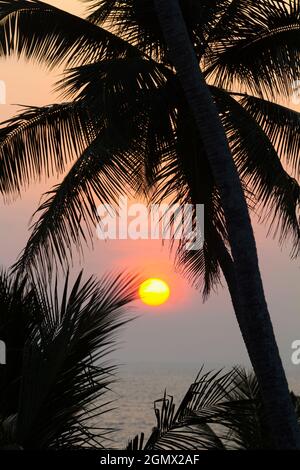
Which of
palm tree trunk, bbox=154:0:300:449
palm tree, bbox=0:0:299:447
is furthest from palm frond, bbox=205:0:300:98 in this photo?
palm tree trunk, bbox=154:0:300:449

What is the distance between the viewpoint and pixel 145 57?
1331cm

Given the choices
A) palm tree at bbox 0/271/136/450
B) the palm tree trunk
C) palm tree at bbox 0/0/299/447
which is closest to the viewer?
palm tree at bbox 0/271/136/450

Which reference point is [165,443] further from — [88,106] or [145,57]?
[145,57]

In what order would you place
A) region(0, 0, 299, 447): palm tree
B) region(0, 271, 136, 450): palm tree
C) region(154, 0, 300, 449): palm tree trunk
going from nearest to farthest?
region(0, 271, 136, 450): palm tree, region(154, 0, 300, 449): palm tree trunk, region(0, 0, 299, 447): palm tree

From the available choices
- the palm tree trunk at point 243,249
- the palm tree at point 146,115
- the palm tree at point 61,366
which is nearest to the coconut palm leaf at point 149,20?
the palm tree at point 146,115

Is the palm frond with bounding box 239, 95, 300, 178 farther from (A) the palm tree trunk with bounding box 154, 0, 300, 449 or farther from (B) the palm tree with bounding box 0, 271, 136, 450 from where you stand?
(B) the palm tree with bounding box 0, 271, 136, 450

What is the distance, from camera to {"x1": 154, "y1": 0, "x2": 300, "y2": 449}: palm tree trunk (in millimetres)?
8695

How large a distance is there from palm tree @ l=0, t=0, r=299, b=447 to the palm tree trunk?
84.1 inches

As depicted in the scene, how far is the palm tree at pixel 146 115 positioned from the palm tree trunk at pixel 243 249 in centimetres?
214

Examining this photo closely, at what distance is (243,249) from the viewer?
895 cm

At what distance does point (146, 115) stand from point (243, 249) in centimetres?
466

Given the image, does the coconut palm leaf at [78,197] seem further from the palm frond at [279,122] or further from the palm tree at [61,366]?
the palm tree at [61,366]

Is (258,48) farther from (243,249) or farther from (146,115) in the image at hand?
(243,249)
